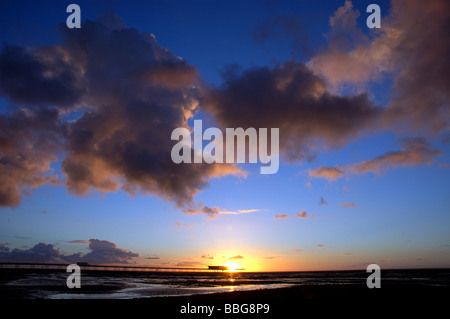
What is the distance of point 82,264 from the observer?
14462 cm
